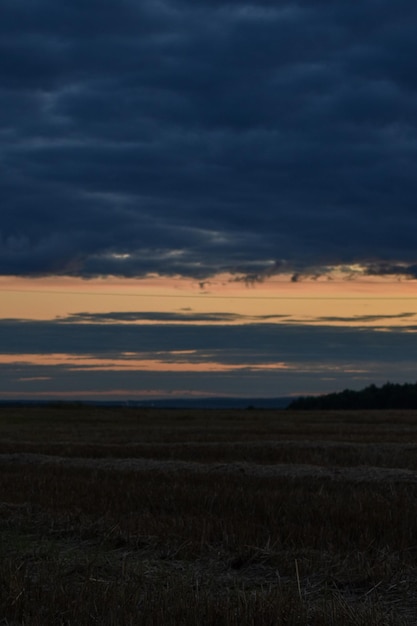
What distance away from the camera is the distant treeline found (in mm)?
106750

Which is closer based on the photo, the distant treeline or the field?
the field

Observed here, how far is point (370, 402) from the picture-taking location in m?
110

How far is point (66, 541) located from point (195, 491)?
13.6 ft

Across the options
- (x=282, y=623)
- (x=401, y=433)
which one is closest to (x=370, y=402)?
(x=401, y=433)

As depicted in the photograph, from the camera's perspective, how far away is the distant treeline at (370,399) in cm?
10675

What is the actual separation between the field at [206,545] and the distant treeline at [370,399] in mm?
89150

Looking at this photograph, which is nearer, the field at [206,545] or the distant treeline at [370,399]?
the field at [206,545]

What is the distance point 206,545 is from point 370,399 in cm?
10256

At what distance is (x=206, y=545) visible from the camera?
10359 mm

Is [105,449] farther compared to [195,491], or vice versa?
[105,449]

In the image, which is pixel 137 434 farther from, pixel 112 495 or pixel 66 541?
pixel 66 541

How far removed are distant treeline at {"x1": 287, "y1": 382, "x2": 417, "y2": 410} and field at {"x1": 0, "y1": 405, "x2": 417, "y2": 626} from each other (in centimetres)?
8915

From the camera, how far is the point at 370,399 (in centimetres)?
11062

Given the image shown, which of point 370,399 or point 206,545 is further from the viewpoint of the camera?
point 370,399
